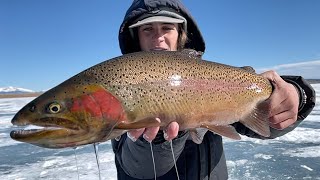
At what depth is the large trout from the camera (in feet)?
6.10

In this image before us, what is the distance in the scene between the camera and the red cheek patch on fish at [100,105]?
1.89m

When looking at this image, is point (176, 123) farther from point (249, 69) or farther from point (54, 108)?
Answer: point (249, 69)

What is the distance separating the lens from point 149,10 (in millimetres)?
3098

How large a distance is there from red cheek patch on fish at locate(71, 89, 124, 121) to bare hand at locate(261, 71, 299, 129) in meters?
1.29

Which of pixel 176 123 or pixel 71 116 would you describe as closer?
pixel 71 116

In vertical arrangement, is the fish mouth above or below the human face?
below

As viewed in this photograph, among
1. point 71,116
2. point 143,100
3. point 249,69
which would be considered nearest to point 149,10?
point 249,69

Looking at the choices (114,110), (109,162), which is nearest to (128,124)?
(114,110)

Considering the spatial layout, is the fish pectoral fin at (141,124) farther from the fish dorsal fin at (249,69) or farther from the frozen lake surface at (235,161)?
the frozen lake surface at (235,161)

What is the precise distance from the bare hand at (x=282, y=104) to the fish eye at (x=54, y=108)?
162 centimetres

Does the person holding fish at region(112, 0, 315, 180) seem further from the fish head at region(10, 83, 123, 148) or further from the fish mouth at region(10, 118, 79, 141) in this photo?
the fish mouth at region(10, 118, 79, 141)

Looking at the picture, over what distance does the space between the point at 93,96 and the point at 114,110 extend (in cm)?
15

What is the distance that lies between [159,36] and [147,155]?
1.11 metres

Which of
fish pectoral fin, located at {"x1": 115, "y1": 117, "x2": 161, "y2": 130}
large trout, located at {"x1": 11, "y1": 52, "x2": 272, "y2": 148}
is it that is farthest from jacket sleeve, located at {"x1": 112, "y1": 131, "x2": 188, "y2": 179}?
fish pectoral fin, located at {"x1": 115, "y1": 117, "x2": 161, "y2": 130}
